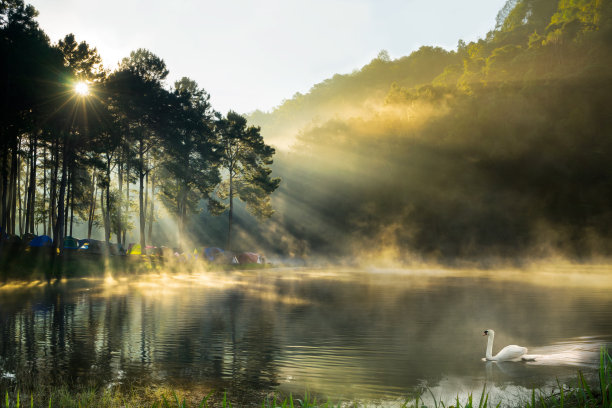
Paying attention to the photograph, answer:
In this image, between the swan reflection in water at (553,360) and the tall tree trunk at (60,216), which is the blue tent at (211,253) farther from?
the swan reflection in water at (553,360)

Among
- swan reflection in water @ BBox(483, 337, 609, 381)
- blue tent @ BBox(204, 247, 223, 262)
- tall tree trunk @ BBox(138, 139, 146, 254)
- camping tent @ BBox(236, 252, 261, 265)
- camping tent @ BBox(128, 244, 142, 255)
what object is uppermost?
tall tree trunk @ BBox(138, 139, 146, 254)

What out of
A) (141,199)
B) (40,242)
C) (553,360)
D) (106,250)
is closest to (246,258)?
(141,199)

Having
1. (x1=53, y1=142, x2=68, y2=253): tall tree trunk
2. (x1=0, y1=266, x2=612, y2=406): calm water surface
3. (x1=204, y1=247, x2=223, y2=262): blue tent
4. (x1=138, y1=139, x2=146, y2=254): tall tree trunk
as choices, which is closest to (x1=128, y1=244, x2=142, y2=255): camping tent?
(x1=138, y1=139, x2=146, y2=254): tall tree trunk

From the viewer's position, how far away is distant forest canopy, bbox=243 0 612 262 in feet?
262

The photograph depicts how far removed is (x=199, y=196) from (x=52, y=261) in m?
30.2

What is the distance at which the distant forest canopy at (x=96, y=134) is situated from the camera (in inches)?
1258

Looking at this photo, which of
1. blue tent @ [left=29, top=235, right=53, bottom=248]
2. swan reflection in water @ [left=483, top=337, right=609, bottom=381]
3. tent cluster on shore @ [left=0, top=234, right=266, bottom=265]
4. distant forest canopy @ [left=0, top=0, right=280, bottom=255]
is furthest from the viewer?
blue tent @ [left=29, top=235, right=53, bottom=248]

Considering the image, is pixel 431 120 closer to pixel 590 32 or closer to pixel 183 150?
pixel 590 32

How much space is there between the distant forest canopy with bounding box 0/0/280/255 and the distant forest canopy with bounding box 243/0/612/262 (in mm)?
32169

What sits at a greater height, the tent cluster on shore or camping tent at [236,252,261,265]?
the tent cluster on shore

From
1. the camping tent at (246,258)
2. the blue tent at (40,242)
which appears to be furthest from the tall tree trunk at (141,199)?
the camping tent at (246,258)

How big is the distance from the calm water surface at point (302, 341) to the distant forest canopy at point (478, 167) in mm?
59934

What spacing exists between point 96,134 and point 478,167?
A: 70184 millimetres

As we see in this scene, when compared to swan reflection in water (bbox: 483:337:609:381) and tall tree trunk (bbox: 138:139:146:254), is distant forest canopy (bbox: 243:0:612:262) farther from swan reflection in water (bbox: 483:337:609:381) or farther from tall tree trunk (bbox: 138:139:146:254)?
swan reflection in water (bbox: 483:337:609:381)
